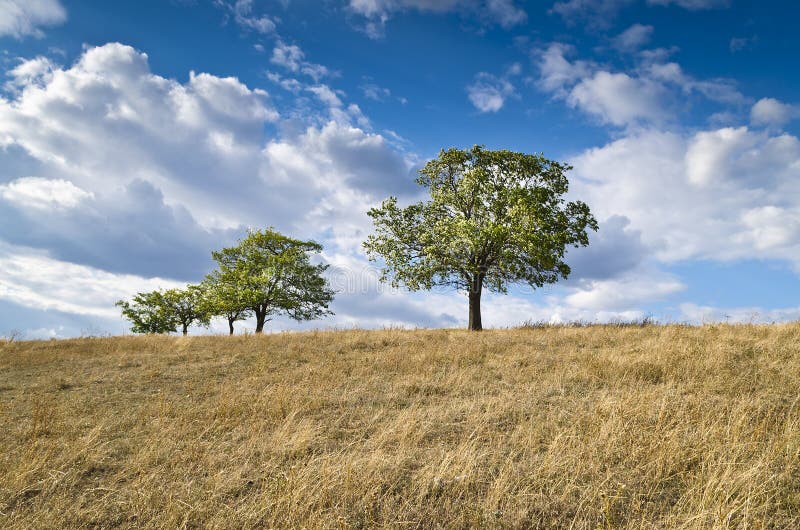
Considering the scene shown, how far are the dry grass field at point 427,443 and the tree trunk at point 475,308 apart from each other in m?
10.9

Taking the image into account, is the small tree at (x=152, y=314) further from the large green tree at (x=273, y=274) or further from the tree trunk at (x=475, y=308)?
the tree trunk at (x=475, y=308)

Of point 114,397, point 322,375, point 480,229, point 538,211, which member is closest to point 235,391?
point 322,375

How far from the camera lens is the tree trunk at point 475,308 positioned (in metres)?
24.8

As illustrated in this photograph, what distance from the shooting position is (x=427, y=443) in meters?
7.31

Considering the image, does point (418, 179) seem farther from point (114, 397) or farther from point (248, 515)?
A: point (248, 515)

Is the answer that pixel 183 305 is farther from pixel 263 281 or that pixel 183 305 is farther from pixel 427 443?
pixel 427 443

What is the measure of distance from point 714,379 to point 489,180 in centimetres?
1687

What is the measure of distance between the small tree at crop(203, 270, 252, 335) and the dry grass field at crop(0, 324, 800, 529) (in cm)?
2170

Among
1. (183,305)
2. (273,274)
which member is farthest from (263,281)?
(183,305)

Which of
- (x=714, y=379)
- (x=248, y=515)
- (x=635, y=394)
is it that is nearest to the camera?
(x=248, y=515)

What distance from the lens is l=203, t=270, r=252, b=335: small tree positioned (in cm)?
3525

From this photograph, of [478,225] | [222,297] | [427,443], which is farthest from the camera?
[222,297]

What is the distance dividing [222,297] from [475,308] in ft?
73.1

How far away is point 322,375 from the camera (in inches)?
494
